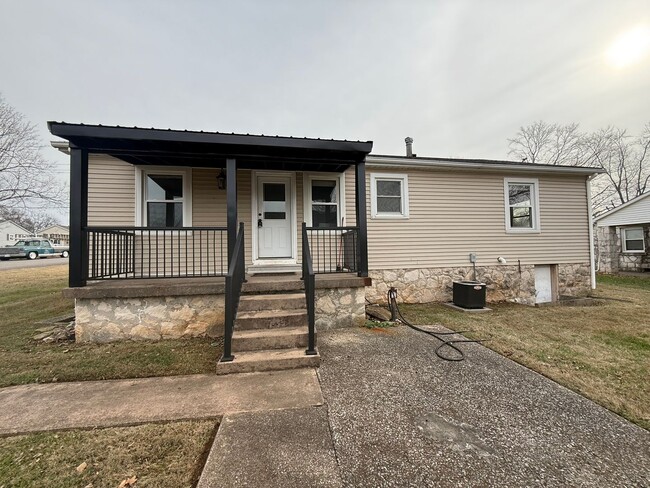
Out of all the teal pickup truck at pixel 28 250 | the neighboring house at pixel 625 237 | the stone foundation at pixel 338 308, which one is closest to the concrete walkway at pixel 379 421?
the stone foundation at pixel 338 308

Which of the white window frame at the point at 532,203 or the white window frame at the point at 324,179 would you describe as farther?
the white window frame at the point at 532,203

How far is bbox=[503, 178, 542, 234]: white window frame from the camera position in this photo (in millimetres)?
7285

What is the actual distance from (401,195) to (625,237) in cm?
1586

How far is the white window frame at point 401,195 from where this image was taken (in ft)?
21.7

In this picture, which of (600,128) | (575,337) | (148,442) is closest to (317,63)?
(575,337)

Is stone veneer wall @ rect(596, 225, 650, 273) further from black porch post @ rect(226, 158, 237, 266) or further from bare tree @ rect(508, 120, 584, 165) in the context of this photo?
black porch post @ rect(226, 158, 237, 266)

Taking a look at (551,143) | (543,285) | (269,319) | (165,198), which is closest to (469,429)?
(269,319)

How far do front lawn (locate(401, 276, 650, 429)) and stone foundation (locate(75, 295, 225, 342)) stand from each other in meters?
3.76

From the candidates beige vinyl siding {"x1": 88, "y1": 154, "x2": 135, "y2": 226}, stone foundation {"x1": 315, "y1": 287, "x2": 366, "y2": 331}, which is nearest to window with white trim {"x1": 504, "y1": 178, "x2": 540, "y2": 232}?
stone foundation {"x1": 315, "y1": 287, "x2": 366, "y2": 331}

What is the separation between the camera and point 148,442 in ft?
6.24

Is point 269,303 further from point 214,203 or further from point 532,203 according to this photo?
point 532,203

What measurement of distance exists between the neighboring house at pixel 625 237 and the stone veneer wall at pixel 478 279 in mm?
9631

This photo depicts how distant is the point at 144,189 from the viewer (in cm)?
561

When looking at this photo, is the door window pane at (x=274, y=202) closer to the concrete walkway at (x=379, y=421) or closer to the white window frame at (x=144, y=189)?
the white window frame at (x=144, y=189)
